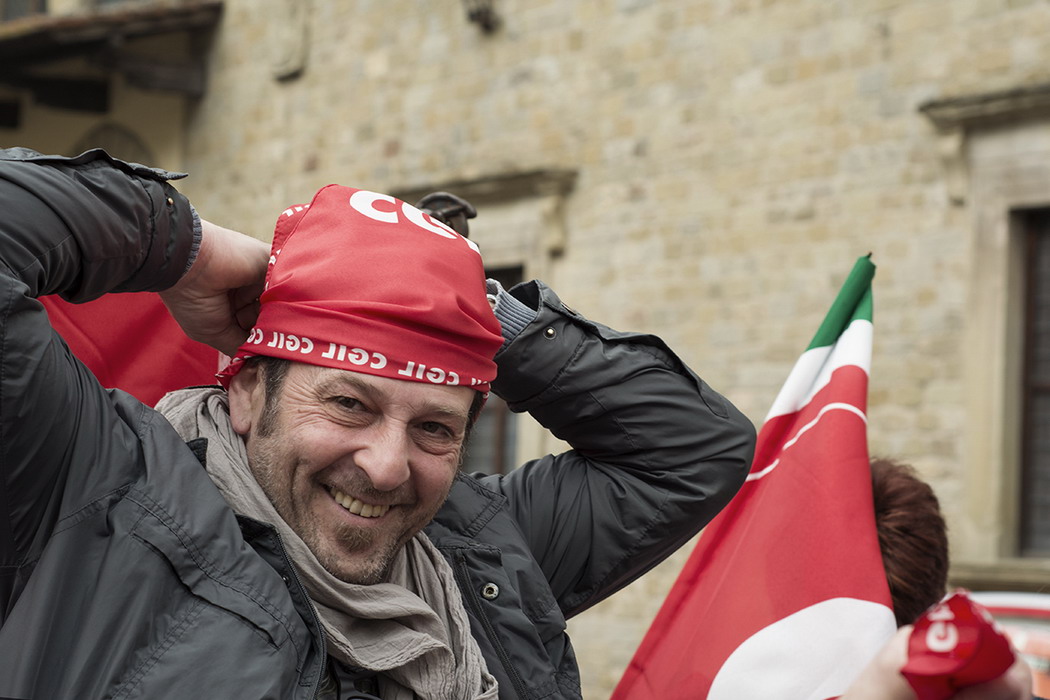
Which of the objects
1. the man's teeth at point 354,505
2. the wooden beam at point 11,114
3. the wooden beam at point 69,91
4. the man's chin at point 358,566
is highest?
the wooden beam at point 69,91

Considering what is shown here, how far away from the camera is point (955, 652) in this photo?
122cm

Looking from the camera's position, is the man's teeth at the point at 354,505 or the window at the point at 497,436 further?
the window at the point at 497,436

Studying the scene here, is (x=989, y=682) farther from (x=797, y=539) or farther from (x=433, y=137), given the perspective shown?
(x=433, y=137)

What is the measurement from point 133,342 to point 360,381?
76 cm

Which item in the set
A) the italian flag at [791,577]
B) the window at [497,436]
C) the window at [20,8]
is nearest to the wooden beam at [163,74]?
the window at [20,8]

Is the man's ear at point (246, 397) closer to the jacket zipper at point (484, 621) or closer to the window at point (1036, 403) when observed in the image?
the jacket zipper at point (484, 621)

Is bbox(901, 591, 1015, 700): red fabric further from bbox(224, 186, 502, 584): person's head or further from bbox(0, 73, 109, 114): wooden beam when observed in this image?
bbox(0, 73, 109, 114): wooden beam

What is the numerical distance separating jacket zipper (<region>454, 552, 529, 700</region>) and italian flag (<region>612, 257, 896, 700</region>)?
0.64m

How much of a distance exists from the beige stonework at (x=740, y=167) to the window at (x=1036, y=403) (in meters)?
0.14

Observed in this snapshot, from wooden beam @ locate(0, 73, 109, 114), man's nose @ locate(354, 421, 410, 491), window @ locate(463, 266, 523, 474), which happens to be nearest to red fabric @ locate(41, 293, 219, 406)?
man's nose @ locate(354, 421, 410, 491)

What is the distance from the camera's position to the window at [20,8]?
14102 millimetres

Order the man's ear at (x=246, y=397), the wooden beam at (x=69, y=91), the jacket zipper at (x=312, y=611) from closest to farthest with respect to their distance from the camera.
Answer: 1. the jacket zipper at (x=312, y=611)
2. the man's ear at (x=246, y=397)
3. the wooden beam at (x=69, y=91)

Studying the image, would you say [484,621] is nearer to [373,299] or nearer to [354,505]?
[354,505]

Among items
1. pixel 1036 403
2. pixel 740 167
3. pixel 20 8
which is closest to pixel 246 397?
pixel 1036 403
